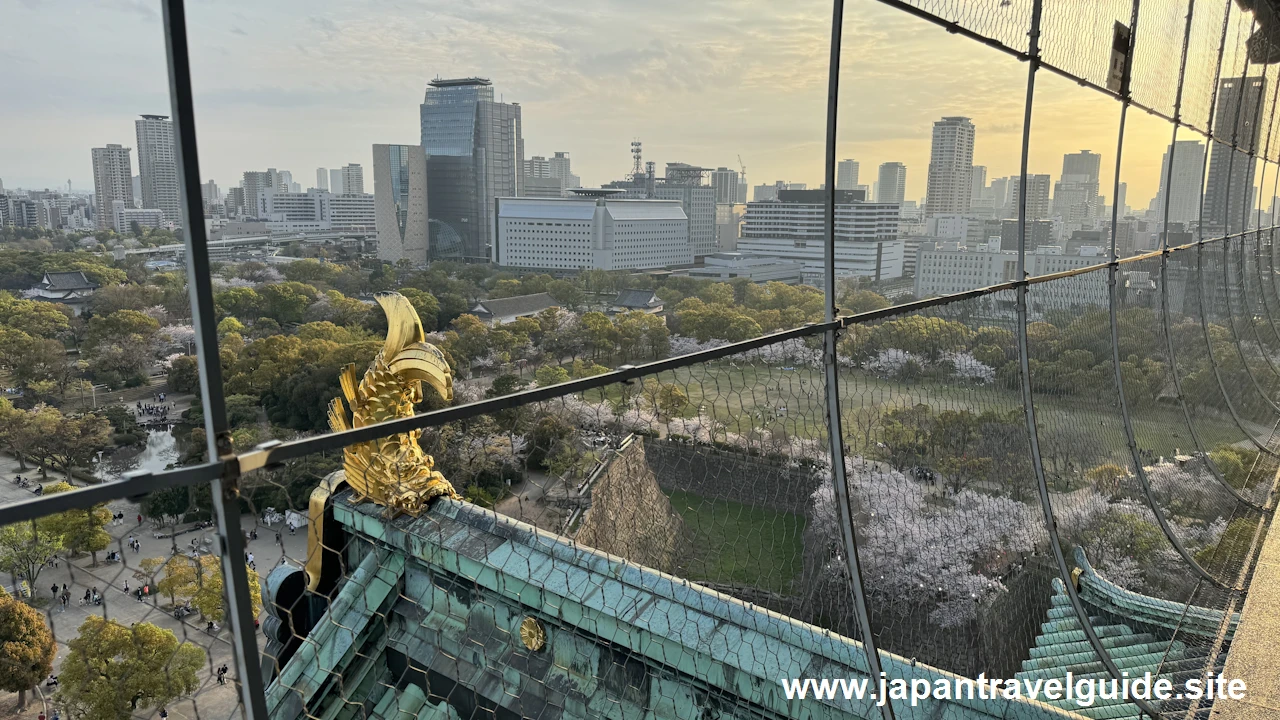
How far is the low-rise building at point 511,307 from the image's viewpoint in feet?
88.1

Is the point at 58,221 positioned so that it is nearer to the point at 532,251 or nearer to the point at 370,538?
the point at 532,251

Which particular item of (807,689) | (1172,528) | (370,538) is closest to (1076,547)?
(1172,528)

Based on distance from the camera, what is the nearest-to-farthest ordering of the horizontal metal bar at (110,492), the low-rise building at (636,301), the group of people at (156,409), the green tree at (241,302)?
the horizontal metal bar at (110,492), the group of people at (156,409), the green tree at (241,302), the low-rise building at (636,301)

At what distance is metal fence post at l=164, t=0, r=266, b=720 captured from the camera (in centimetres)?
66

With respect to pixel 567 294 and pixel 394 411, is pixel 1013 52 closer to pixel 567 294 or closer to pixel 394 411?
pixel 394 411

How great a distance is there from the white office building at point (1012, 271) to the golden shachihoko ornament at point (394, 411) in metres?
1.47

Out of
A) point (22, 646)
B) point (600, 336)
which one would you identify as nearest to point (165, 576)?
point (22, 646)

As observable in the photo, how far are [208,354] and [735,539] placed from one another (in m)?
1.82

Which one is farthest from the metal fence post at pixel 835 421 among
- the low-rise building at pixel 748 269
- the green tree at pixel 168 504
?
the low-rise building at pixel 748 269

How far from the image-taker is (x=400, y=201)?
33.6 meters

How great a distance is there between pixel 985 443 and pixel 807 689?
1248 millimetres

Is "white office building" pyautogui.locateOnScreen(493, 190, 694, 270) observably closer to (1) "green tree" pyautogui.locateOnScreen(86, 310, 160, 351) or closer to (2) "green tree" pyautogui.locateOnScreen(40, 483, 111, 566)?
(1) "green tree" pyautogui.locateOnScreen(86, 310, 160, 351)

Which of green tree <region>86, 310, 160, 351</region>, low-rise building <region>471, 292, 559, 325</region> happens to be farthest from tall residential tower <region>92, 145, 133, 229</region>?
low-rise building <region>471, 292, 559, 325</region>

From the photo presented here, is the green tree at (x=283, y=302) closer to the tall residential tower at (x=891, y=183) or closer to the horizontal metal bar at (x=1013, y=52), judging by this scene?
the tall residential tower at (x=891, y=183)
